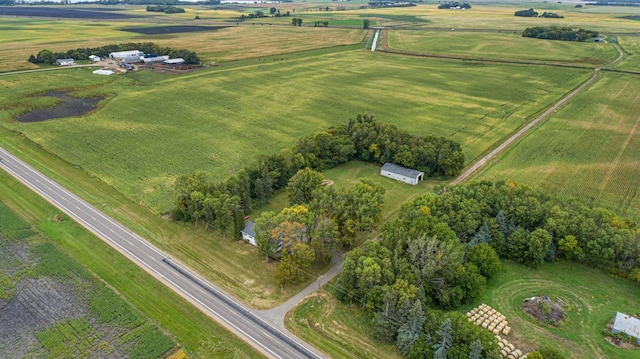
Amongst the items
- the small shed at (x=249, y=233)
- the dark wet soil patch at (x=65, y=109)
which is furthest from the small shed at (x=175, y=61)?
the small shed at (x=249, y=233)

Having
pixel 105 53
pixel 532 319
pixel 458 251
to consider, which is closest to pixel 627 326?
pixel 532 319

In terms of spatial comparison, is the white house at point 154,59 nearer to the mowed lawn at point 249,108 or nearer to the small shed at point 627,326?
the mowed lawn at point 249,108

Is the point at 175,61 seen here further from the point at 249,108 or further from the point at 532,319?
the point at 532,319

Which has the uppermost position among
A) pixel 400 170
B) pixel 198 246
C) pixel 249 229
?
pixel 400 170

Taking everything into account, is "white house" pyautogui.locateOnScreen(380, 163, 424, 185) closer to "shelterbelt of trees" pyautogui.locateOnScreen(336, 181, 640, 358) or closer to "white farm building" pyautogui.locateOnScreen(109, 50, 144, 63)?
"shelterbelt of trees" pyautogui.locateOnScreen(336, 181, 640, 358)

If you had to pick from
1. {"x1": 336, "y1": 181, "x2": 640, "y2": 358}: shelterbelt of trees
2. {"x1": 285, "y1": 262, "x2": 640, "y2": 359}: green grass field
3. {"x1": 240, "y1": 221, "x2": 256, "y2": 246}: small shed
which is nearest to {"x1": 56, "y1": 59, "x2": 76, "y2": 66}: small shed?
{"x1": 240, "y1": 221, "x2": 256, "y2": 246}: small shed
